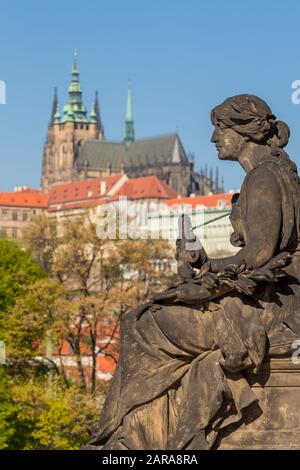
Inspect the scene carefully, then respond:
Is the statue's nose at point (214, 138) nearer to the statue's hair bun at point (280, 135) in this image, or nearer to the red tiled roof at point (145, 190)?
the statue's hair bun at point (280, 135)

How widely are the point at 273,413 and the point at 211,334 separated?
528 mm

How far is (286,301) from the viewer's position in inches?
299

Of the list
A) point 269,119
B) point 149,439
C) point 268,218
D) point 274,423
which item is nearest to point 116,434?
point 149,439

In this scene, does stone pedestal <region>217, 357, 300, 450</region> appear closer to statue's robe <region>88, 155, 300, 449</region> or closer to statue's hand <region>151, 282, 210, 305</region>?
statue's robe <region>88, 155, 300, 449</region>

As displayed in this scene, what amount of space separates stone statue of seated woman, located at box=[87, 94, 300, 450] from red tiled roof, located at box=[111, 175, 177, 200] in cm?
17013

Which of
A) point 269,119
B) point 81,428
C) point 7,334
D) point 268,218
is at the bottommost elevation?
point 81,428

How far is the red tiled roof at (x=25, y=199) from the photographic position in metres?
191

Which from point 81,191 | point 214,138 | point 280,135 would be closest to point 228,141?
point 214,138

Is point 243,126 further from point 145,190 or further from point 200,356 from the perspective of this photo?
point 145,190

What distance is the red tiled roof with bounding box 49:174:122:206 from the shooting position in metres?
187


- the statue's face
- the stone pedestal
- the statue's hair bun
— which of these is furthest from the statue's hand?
the statue's hair bun

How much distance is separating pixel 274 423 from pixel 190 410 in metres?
0.46

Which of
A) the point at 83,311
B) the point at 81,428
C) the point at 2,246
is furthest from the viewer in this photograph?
the point at 2,246

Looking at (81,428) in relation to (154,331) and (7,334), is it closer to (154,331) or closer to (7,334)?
(7,334)
